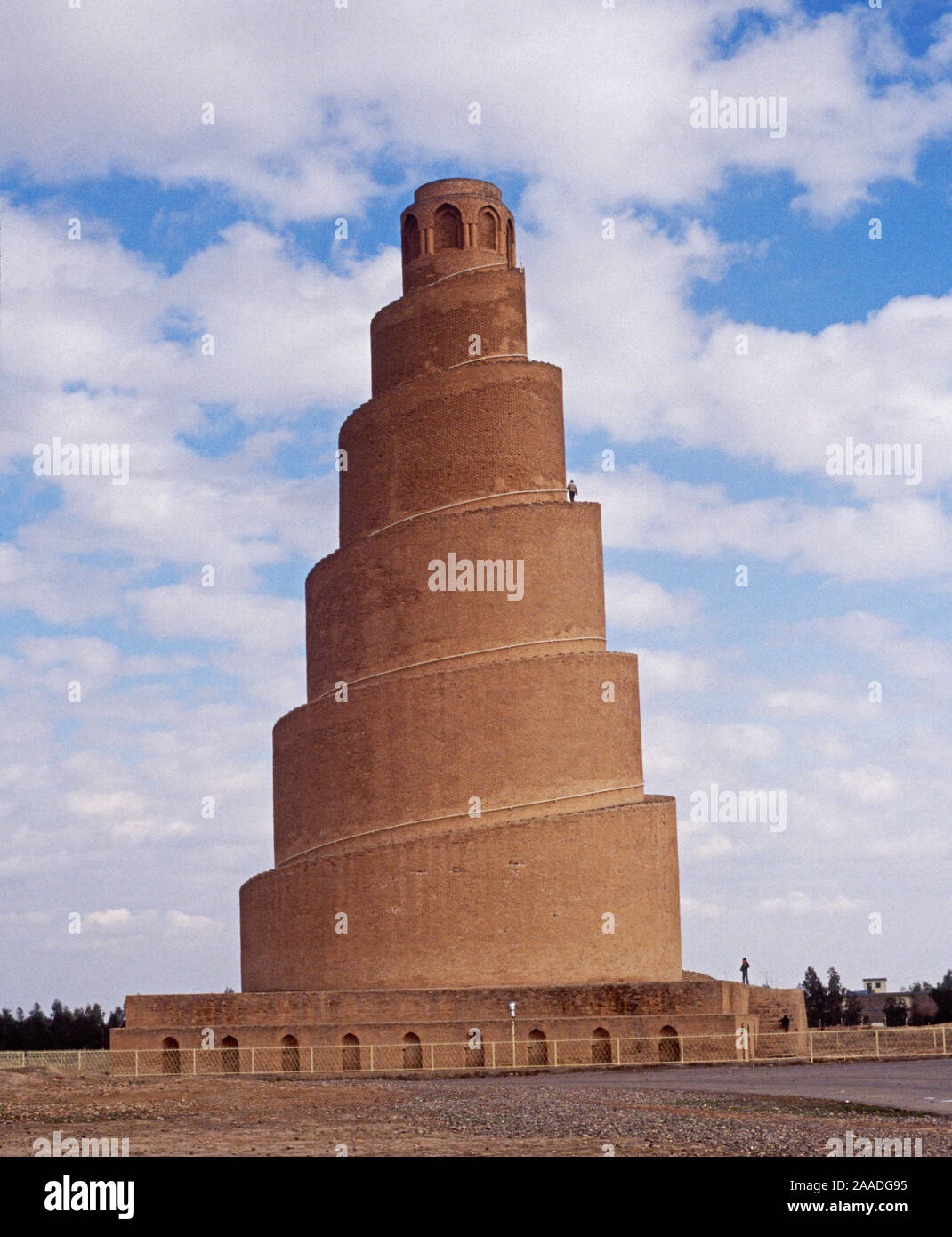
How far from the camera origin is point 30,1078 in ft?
67.1

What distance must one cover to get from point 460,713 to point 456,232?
12332 mm

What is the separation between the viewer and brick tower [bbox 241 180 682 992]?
30.5 metres

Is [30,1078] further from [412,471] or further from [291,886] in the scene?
[412,471]

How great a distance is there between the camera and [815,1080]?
20.0 meters

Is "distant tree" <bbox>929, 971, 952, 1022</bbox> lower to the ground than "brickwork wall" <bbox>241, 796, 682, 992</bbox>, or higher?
lower

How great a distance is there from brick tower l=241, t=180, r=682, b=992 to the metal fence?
276cm

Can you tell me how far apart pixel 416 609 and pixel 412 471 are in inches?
132

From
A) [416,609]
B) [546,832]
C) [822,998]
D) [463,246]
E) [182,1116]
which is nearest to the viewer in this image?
[182,1116]

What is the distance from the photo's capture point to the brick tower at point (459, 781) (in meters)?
28.0

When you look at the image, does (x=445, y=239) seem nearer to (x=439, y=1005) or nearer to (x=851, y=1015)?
(x=439, y=1005)

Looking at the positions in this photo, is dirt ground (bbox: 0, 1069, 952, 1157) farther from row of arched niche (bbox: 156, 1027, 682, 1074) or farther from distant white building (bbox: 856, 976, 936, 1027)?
distant white building (bbox: 856, 976, 936, 1027)

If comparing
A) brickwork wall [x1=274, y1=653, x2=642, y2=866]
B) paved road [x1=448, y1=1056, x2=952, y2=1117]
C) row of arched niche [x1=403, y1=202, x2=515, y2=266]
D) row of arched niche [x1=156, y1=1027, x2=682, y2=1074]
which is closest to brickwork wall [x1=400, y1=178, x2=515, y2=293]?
row of arched niche [x1=403, y1=202, x2=515, y2=266]

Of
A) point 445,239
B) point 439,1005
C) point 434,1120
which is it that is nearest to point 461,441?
point 445,239
